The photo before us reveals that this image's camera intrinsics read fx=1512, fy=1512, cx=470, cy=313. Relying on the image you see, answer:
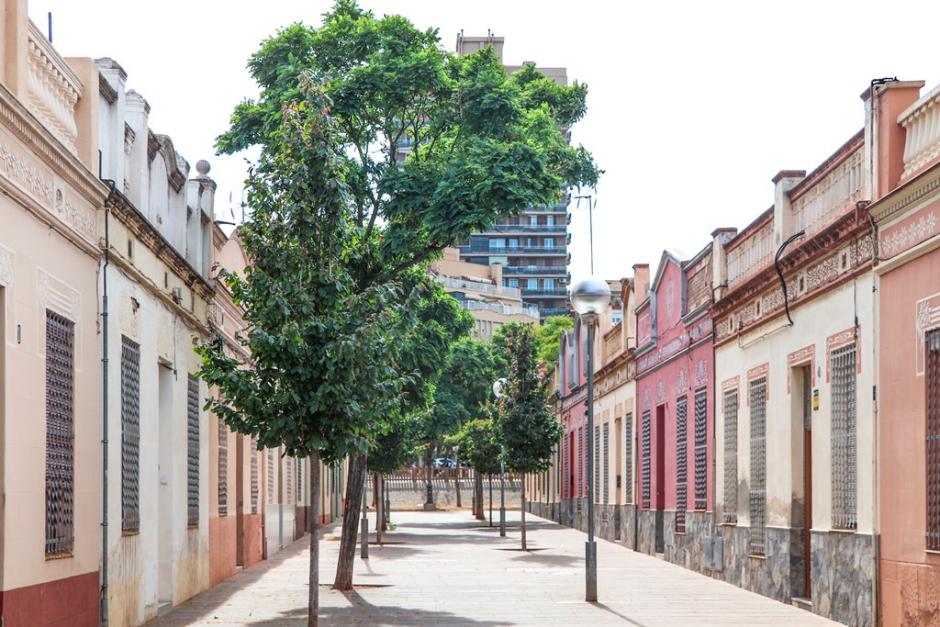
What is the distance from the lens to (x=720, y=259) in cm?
2395

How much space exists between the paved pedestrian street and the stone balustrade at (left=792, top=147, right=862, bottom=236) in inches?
182

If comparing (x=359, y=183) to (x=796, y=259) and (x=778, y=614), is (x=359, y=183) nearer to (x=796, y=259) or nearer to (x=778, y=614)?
(x=796, y=259)

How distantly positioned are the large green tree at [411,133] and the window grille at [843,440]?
18.9 ft

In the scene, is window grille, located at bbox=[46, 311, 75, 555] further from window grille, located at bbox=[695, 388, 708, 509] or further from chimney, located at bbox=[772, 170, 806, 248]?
window grille, located at bbox=[695, 388, 708, 509]

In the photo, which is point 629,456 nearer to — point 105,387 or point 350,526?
point 350,526

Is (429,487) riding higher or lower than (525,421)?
lower

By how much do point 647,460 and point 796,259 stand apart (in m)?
13.9

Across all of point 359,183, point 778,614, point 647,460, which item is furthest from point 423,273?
point 778,614

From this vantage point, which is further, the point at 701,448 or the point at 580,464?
the point at 580,464

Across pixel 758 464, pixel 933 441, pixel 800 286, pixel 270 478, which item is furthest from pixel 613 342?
pixel 933 441

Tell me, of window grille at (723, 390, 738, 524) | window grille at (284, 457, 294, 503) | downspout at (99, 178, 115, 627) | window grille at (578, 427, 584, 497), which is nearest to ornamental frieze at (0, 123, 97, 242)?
downspout at (99, 178, 115, 627)

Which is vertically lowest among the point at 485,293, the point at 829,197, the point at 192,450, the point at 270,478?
the point at 270,478

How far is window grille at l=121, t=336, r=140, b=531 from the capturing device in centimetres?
1552

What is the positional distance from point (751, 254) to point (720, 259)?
207cm
